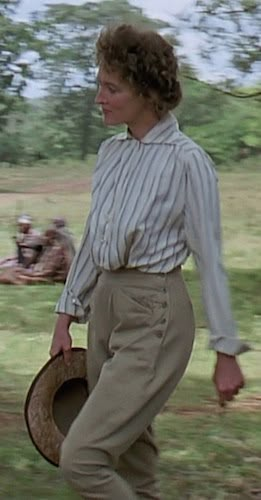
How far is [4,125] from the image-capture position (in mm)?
6770

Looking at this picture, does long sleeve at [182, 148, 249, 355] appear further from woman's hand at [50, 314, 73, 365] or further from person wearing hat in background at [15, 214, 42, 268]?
person wearing hat in background at [15, 214, 42, 268]

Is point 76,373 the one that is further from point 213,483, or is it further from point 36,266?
point 36,266

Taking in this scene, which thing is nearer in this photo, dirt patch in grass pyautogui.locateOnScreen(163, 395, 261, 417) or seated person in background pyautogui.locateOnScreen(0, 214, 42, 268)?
dirt patch in grass pyautogui.locateOnScreen(163, 395, 261, 417)

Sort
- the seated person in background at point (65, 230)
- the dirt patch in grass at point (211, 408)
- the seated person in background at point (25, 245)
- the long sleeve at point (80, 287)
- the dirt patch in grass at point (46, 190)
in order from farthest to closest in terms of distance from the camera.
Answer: the seated person in background at point (25, 245) < the dirt patch in grass at point (46, 190) < the seated person in background at point (65, 230) < the dirt patch in grass at point (211, 408) < the long sleeve at point (80, 287)

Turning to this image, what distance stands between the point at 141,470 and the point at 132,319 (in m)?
0.41

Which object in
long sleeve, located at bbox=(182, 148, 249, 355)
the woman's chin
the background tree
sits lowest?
the background tree

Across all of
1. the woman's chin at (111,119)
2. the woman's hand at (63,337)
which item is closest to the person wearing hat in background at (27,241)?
the woman's hand at (63,337)

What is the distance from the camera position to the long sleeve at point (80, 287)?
242 cm

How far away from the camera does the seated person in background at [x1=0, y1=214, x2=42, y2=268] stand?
7.13 meters

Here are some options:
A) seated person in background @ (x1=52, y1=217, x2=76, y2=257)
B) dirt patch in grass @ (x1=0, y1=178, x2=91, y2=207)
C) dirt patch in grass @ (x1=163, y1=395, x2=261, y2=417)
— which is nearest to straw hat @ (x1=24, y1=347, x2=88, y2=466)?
dirt patch in grass @ (x1=163, y1=395, x2=261, y2=417)

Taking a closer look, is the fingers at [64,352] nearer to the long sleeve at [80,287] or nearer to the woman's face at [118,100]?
the long sleeve at [80,287]

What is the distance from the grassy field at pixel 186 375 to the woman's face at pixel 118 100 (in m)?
1.04

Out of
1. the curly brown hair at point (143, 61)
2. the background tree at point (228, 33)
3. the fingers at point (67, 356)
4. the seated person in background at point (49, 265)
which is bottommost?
the seated person in background at point (49, 265)

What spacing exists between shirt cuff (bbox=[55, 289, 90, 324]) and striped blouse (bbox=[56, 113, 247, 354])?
0.60 feet
